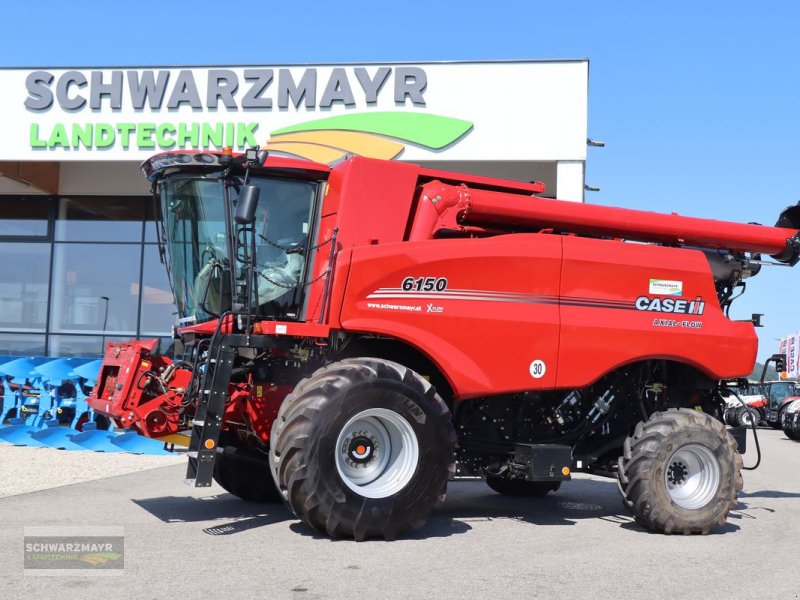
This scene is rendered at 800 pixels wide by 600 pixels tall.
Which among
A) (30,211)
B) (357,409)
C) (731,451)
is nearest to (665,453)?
(731,451)

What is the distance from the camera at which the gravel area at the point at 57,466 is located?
34.1ft

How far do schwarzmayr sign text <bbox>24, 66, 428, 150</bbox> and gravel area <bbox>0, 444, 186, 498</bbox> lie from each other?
7120 mm

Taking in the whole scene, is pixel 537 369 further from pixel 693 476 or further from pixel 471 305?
pixel 693 476

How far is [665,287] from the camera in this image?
28.8 ft

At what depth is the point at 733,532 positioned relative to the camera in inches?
327

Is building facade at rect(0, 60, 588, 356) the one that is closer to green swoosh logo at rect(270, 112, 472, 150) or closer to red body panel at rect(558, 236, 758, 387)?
green swoosh logo at rect(270, 112, 472, 150)

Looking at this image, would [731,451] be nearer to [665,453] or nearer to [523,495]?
[665,453]

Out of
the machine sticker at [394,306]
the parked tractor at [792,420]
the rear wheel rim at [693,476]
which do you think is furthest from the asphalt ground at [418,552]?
the parked tractor at [792,420]

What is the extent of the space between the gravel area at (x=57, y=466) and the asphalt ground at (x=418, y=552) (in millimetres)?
631

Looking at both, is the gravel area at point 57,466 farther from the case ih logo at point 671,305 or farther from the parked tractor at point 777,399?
the parked tractor at point 777,399

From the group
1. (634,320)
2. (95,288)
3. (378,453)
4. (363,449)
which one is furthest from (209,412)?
(95,288)

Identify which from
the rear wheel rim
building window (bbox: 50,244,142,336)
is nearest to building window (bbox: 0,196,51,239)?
building window (bbox: 50,244,142,336)

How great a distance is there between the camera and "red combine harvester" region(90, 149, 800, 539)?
23.8ft

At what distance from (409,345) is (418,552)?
81.1 inches
